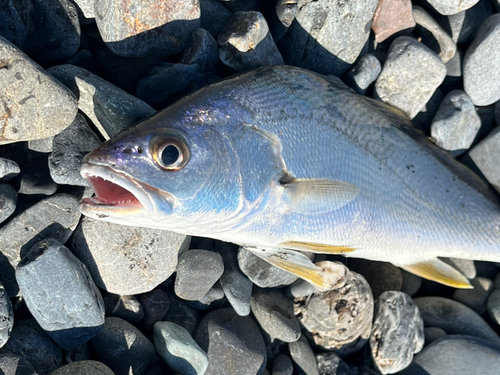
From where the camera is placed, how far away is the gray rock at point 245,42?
3.04 meters

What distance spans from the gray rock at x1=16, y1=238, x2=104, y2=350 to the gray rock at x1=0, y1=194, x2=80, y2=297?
4.7 inches

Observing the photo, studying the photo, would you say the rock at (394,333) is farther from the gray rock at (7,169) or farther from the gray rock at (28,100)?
the gray rock at (7,169)

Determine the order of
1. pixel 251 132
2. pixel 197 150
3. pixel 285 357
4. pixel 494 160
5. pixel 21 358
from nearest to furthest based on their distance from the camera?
pixel 197 150 → pixel 251 132 → pixel 21 358 → pixel 285 357 → pixel 494 160

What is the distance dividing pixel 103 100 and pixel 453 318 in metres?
3.62

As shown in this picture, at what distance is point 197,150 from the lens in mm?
2260

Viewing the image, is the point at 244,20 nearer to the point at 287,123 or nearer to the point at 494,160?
the point at 287,123

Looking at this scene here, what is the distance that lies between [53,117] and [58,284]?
1124mm

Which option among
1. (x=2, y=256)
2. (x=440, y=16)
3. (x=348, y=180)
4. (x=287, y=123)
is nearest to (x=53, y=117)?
(x=2, y=256)

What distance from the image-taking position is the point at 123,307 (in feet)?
10.2

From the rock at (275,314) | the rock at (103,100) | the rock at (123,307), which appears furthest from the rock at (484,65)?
the rock at (123,307)

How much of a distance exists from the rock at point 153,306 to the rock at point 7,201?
115 centimetres

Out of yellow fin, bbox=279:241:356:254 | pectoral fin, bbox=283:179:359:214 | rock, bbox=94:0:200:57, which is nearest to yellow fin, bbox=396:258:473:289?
yellow fin, bbox=279:241:356:254

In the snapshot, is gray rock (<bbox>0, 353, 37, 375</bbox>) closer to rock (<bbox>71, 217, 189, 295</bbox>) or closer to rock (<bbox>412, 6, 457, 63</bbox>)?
rock (<bbox>71, 217, 189, 295</bbox>)

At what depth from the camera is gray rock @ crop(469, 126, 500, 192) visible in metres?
3.75
